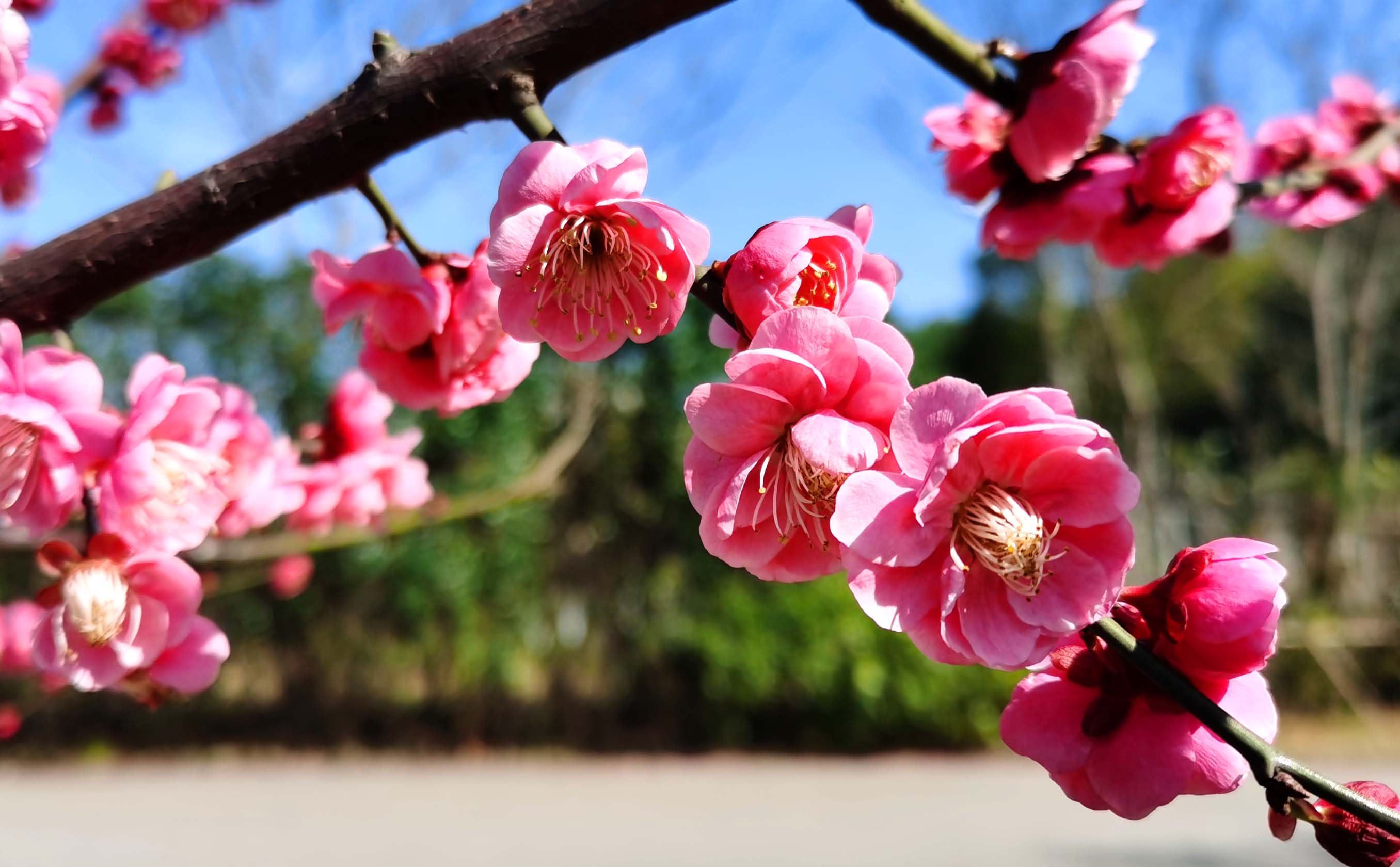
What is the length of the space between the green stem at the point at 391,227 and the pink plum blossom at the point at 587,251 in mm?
147

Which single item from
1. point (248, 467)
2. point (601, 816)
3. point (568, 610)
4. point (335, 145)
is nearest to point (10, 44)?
point (335, 145)

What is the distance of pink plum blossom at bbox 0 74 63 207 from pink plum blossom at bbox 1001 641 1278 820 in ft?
2.95

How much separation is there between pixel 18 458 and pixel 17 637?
1.85m

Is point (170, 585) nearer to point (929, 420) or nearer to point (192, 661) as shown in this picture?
point (192, 661)

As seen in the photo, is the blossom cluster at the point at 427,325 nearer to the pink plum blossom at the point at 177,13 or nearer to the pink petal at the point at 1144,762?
the pink petal at the point at 1144,762

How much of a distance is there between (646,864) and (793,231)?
14.6 feet

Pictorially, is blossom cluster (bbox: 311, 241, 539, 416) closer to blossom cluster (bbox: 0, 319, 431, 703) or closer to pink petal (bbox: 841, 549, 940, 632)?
blossom cluster (bbox: 0, 319, 431, 703)

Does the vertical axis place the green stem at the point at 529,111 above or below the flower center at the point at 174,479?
above

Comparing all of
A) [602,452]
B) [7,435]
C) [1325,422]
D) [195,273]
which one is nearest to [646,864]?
[602,452]

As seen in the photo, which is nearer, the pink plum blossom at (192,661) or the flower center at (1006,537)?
the flower center at (1006,537)

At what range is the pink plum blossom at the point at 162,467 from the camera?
0.70m

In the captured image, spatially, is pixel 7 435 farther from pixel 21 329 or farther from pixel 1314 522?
pixel 1314 522

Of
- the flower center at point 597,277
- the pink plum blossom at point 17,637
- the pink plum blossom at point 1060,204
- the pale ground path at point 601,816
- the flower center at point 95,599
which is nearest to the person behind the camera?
the flower center at point 597,277

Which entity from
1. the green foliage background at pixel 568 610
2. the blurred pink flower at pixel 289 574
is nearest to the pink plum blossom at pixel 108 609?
the blurred pink flower at pixel 289 574
